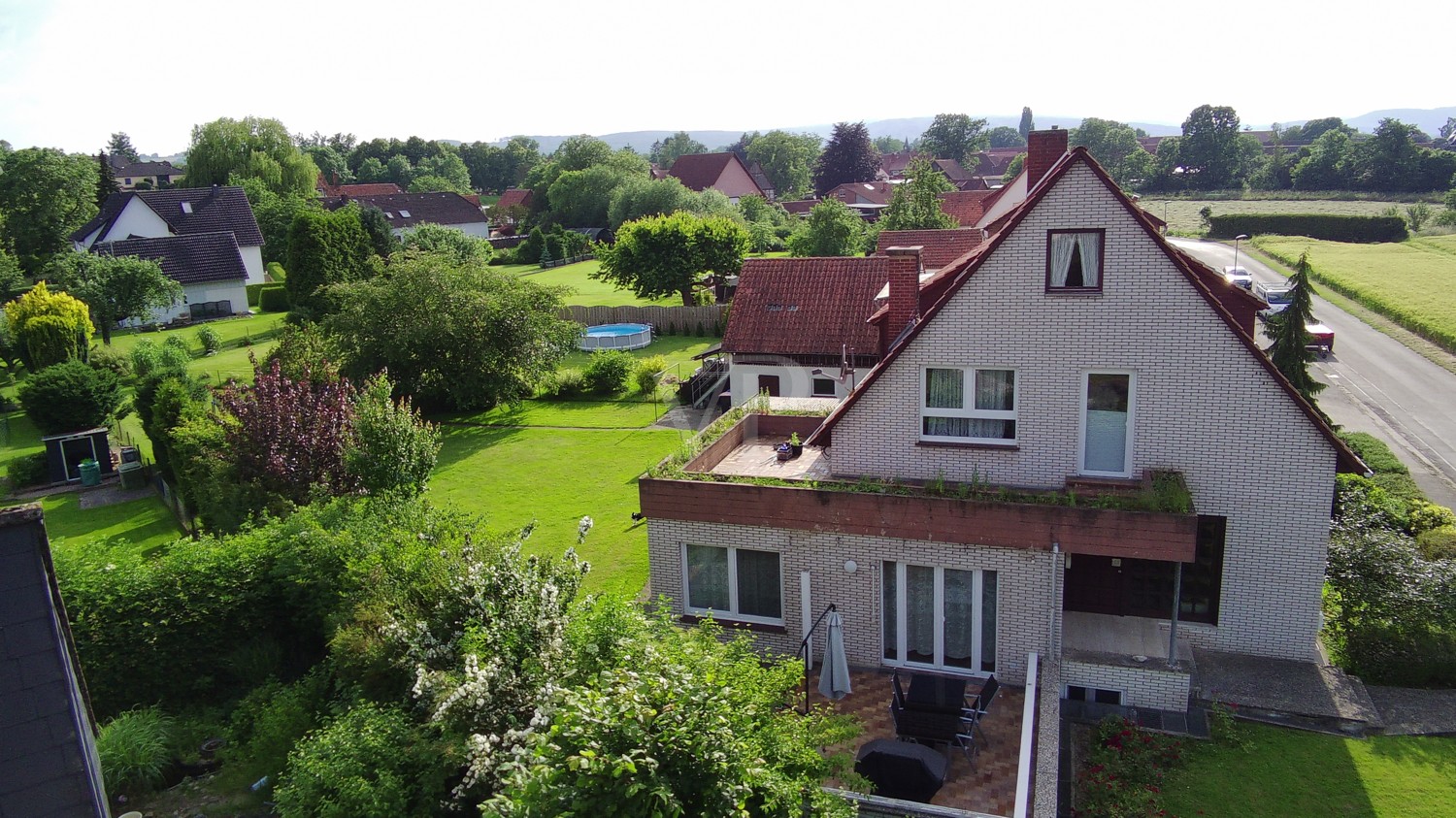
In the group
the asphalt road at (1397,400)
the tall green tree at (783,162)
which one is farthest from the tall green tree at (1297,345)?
the tall green tree at (783,162)

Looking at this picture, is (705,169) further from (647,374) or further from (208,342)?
(647,374)

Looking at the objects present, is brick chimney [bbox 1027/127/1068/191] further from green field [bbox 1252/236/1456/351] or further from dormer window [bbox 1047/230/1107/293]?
green field [bbox 1252/236/1456/351]

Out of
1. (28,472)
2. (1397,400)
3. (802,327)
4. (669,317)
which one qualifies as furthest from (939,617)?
(669,317)

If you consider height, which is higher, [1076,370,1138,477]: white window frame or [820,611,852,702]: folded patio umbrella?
[1076,370,1138,477]: white window frame

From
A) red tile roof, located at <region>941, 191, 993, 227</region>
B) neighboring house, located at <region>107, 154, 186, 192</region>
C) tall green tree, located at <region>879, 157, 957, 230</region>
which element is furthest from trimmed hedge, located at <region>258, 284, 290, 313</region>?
neighboring house, located at <region>107, 154, 186, 192</region>

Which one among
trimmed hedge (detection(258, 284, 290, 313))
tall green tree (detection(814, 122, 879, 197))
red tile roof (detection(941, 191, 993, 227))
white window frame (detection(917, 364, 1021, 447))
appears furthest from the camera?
tall green tree (detection(814, 122, 879, 197))

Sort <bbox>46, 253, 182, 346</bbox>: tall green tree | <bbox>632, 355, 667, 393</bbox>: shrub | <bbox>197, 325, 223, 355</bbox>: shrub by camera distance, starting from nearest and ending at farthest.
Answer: <bbox>632, 355, 667, 393</bbox>: shrub < <bbox>197, 325, 223, 355</bbox>: shrub < <bbox>46, 253, 182, 346</bbox>: tall green tree

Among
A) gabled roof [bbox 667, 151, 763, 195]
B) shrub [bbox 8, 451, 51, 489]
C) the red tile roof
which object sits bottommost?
shrub [bbox 8, 451, 51, 489]
